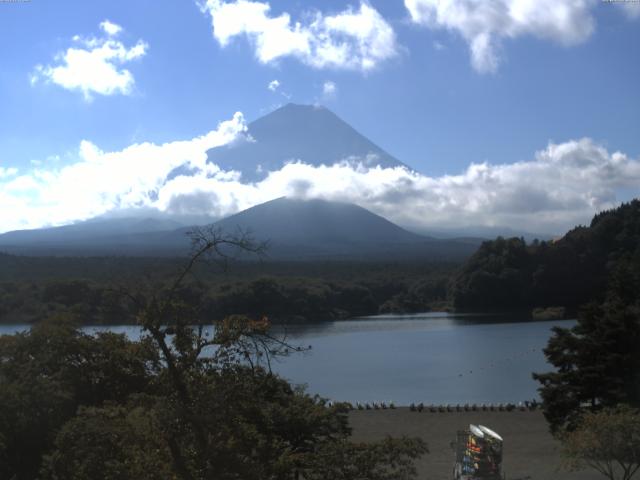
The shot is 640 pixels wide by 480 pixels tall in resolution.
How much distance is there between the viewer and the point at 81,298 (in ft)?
101

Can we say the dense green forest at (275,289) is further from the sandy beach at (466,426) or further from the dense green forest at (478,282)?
the sandy beach at (466,426)

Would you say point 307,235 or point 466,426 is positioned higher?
point 307,235

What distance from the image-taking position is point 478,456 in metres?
10.3

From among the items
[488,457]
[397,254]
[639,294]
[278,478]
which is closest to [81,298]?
[639,294]

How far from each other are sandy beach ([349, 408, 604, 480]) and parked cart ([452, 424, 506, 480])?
32.8 inches

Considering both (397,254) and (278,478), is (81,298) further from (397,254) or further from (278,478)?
(397,254)

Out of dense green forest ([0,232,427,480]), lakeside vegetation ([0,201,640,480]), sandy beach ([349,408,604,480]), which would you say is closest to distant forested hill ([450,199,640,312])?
lakeside vegetation ([0,201,640,480])

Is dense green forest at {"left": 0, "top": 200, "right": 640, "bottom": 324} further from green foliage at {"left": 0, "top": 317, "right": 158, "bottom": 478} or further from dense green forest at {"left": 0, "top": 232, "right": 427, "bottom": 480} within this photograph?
dense green forest at {"left": 0, "top": 232, "right": 427, "bottom": 480}

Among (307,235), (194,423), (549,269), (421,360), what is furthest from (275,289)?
(307,235)

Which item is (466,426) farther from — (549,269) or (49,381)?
(549,269)

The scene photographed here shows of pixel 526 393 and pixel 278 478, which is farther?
pixel 526 393

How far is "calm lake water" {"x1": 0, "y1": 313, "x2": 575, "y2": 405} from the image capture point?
22141 millimetres

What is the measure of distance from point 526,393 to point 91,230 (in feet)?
431

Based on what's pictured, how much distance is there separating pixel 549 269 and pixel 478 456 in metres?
39.8
